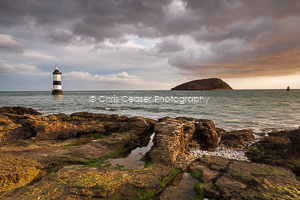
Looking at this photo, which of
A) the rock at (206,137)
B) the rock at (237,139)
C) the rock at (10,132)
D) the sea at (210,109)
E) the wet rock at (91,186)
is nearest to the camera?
the wet rock at (91,186)

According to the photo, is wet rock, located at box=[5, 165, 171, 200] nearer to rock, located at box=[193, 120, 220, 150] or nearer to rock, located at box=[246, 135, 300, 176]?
rock, located at box=[193, 120, 220, 150]

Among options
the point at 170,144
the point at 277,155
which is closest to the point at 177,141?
the point at 170,144

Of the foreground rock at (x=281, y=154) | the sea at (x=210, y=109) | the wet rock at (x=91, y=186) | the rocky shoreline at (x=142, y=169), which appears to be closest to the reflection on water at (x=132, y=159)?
the rocky shoreline at (x=142, y=169)

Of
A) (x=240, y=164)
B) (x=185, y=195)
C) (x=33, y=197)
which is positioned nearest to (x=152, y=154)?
(x=185, y=195)

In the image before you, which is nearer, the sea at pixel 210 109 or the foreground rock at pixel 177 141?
the foreground rock at pixel 177 141

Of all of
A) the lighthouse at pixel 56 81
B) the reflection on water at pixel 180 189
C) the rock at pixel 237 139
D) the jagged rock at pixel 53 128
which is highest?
the lighthouse at pixel 56 81

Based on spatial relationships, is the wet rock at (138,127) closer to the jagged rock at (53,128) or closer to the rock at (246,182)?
Answer: the jagged rock at (53,128)

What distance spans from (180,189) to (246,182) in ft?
7.67

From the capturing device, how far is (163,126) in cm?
938

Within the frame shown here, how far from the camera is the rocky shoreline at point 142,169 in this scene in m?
4.93

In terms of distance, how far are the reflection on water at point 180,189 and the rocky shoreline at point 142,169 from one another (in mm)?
218

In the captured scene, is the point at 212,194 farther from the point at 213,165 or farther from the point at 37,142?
the point at 37,142

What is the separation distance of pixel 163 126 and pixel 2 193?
7176 millimetres

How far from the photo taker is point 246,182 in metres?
5.46
